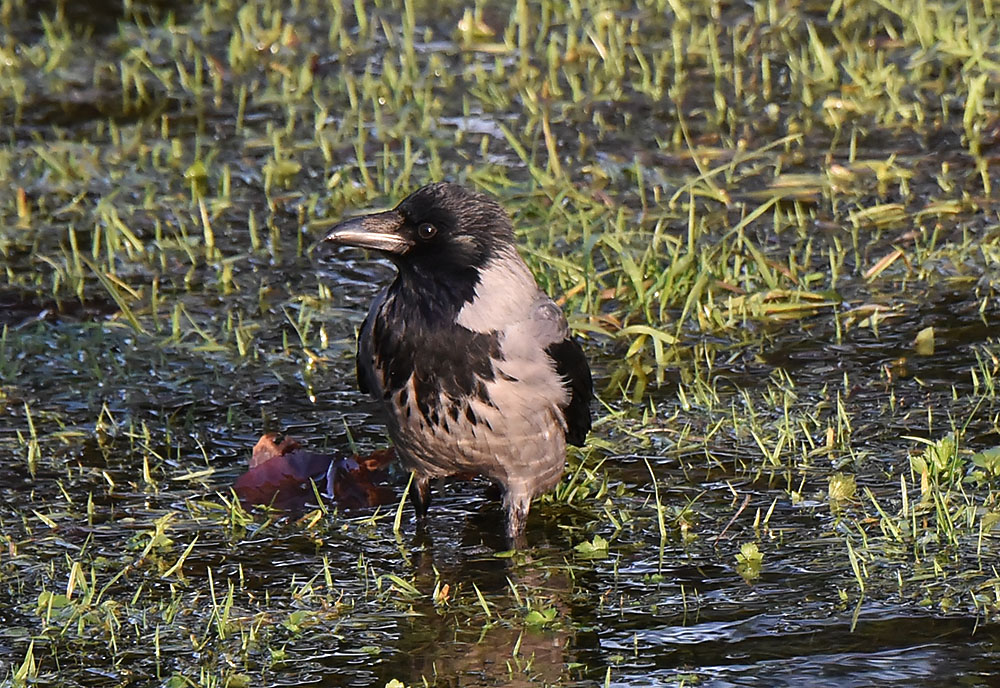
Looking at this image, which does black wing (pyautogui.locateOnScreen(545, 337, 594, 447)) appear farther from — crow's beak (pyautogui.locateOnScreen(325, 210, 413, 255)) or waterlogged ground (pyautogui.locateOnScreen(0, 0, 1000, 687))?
crow's beak (pyautogui.locateOnScreen(325, 210, 413, 255))

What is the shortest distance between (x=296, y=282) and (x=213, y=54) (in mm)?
2808

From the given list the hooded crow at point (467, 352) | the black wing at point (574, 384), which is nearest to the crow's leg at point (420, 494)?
the hooded crow at point (467, 352)

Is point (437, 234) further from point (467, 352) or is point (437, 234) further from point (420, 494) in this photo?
point (420, 494)

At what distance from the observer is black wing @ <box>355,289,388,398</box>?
182 inches

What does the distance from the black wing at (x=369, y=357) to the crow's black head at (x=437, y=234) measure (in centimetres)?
17

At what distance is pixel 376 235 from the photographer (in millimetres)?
4566

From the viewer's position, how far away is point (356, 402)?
18.2 ft

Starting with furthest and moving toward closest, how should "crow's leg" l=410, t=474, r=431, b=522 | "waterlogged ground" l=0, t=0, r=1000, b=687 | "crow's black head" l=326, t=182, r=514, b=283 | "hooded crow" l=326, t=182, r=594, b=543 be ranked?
1. "crow's leg" l=410, t=474, r=431, b=522
2. "crow's black head" l=326, t=182, r=514, b=283
3. "hooded crow" l=326, t=182, r=594, b=543
4. "waterlogged ground" l=0, t=0, r=1000, b=687

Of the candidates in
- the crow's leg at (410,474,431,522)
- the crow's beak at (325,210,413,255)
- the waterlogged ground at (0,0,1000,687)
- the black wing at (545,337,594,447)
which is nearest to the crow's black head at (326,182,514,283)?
the crow's beak at (325,210,413,255)

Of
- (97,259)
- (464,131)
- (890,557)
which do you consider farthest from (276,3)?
(890,557)

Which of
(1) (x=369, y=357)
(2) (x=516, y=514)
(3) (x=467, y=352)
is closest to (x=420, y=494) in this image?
(2) (x=516, y=514)

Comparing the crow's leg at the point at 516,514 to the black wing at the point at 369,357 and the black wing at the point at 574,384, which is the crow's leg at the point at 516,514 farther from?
the black wing at the point at 369,357

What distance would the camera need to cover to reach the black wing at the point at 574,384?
4.64m

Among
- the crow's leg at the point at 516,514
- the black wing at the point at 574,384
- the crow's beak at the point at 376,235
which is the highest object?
the crow's beak at the point at 376,235
